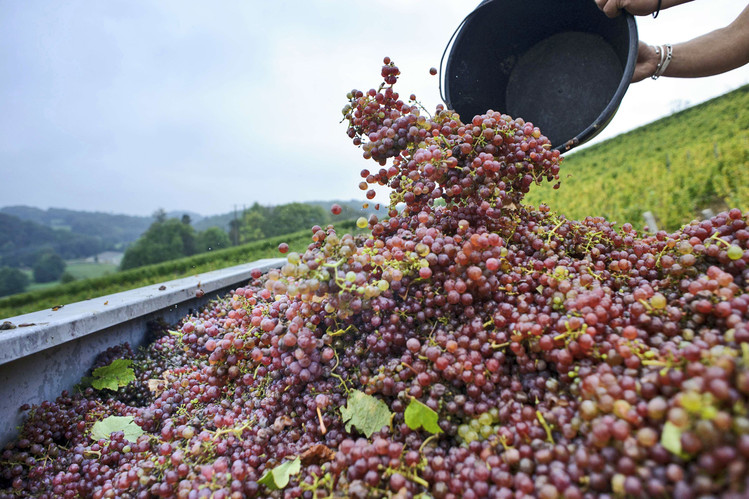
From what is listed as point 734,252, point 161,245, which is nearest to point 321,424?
point 734,252

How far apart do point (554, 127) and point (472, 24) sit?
730 millimetres

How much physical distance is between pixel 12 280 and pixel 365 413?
50126mm

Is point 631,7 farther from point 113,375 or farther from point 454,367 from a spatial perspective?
point 113,375

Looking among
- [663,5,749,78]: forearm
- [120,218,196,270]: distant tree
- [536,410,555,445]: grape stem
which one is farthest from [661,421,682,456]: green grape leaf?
[120,218,196,270]: distant tree

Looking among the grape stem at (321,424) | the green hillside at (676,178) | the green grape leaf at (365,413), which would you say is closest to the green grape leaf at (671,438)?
the green grape leaf at (365,413)

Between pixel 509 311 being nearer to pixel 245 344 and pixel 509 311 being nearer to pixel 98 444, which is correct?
pixel 245 344

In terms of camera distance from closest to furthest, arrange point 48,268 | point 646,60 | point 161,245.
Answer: point 646,60
point 161,245
point 48,268

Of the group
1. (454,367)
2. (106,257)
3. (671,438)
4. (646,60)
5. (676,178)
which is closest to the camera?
(671,438)

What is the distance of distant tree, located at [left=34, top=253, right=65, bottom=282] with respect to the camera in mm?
42688

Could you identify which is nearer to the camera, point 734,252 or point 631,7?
point 734,252

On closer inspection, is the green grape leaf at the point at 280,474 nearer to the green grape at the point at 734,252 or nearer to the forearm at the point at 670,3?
the green grape at the point at 734,252

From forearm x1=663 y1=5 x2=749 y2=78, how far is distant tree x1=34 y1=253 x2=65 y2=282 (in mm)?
55777

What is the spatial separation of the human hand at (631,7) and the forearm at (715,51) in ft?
1.79

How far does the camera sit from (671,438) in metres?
0.55
